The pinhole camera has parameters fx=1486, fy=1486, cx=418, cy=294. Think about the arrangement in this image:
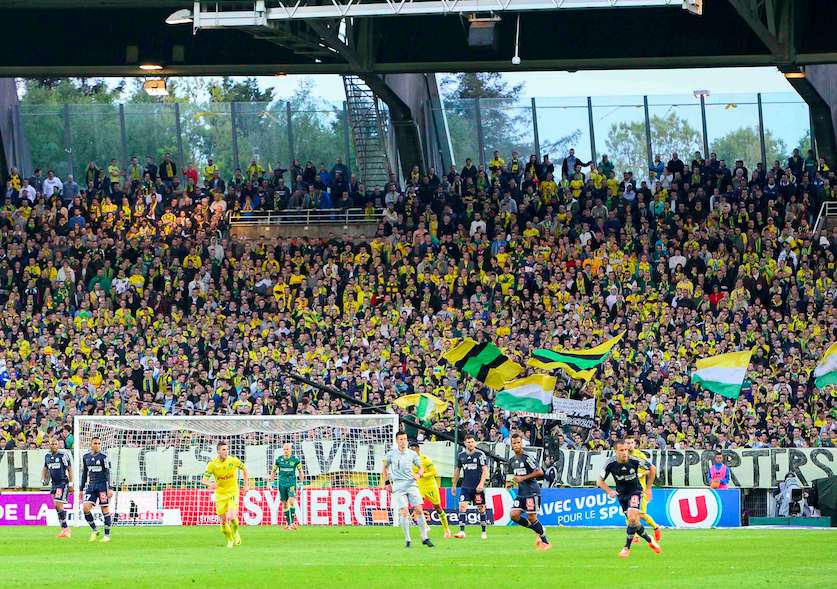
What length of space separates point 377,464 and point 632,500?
44.0 ft

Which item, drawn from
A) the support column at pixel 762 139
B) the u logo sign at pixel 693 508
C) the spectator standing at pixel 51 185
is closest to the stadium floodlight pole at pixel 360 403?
the u logo sign at pixel 693 508

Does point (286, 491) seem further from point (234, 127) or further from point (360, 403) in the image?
point (234, 127)

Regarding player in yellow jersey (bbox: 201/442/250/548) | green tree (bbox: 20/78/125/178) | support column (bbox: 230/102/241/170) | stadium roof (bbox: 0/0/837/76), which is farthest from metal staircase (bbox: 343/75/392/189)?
player in yellow jersey (bbox: 201/442/250/548)

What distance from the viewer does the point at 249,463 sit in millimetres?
34000

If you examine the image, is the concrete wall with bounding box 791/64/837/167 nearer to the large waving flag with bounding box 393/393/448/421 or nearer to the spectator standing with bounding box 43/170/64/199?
the large waving flag with bounding box 393/393/448/421

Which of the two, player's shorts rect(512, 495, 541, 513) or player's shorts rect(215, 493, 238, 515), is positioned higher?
player's shorts rect(215, 493, 238, 515)

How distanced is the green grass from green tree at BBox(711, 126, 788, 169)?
24.7 metres

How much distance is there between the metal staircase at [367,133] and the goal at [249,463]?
1796 cm

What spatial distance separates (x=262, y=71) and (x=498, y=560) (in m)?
22.3

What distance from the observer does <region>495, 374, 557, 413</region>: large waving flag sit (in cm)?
3416

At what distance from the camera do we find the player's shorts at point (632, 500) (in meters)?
20.9

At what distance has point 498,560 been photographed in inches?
824

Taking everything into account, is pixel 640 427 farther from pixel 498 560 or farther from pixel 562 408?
pixel 498 560

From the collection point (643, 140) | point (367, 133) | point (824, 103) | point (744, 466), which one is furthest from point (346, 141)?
point (744, 466)
